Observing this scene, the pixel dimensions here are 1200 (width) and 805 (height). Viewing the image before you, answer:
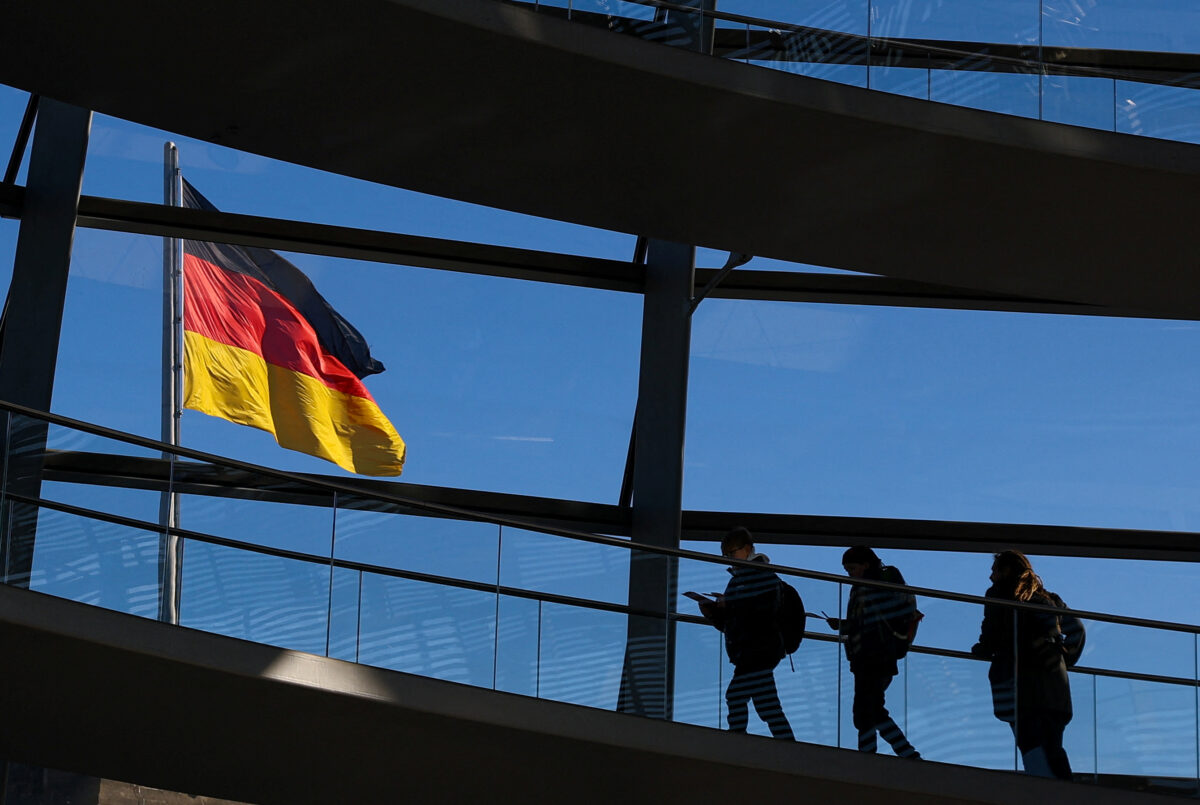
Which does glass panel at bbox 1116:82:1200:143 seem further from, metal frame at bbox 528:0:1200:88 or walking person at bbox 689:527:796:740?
walking person at bbox 689:527:796:740

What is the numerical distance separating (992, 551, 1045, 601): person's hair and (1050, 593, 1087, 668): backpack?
24 centimetres

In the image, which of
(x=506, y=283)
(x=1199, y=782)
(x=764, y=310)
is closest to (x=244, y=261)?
(x=506, y=283)

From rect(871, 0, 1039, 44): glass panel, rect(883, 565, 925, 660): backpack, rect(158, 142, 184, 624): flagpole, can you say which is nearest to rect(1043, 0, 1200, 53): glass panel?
rect(871, 0, 1039, 44): glass panel

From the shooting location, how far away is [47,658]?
7809 mm

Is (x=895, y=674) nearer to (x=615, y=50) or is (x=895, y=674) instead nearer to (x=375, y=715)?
(x=375, y=715)

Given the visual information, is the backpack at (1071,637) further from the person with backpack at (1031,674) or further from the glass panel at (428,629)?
the glass panel at (428,629)

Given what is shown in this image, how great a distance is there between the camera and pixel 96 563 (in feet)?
25.6

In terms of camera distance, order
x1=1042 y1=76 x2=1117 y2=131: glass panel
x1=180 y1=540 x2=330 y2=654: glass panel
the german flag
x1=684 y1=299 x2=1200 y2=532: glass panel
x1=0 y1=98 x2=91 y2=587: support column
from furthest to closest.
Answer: x1=684 y1=299 x2=1200 y2=532: glass panel, the german flag, x1=0 y1=98 x2=91 y2=587: support column, x1=1042 y1=76 x2=1117 y2=131: glass panel, x1=180 y1=540 x2=330 y2=654: glass panel

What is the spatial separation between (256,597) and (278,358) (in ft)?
21.7

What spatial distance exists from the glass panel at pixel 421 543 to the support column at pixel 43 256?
4.01 meters

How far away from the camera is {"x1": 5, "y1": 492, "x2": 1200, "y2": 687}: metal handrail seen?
782cm

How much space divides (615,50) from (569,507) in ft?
17.1

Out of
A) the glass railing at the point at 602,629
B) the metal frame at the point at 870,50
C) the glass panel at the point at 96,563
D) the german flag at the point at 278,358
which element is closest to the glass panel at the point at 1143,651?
the glass railing at the point at 602,629

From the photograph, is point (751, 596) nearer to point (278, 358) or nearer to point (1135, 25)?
point (1135, 25)
